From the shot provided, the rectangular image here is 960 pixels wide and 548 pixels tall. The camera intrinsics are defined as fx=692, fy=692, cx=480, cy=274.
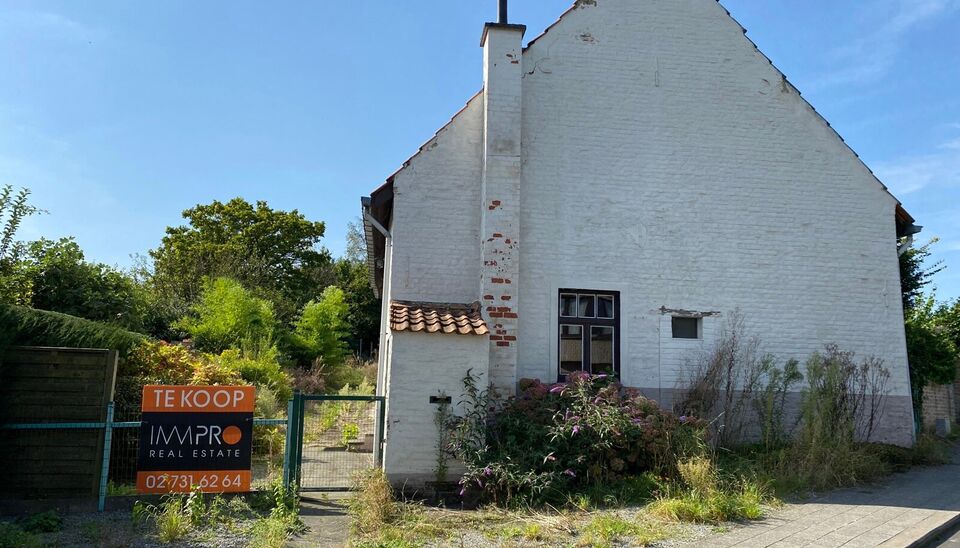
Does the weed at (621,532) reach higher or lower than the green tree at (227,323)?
lower

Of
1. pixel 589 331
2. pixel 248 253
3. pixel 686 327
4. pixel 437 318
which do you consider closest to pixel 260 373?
pixel 437 318

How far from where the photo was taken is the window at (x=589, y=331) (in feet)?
36.8

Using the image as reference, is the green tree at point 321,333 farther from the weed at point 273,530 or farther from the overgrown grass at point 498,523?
the weed at point 273,530

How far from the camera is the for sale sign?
827 cm

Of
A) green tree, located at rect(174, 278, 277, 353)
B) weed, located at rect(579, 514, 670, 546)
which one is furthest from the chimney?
green tree, located at rect(174, 278, 277, 353)

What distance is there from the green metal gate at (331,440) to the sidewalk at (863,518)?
4.76m

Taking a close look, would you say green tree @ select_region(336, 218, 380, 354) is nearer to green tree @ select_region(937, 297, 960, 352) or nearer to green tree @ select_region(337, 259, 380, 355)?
green tree @ select_region(337, 259, 380, 355)

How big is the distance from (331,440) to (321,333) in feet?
40.0

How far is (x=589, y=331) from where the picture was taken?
37.2 feet

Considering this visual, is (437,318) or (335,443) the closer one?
(437,318)

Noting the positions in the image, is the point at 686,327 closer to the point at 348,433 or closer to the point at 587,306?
the point at 587,306

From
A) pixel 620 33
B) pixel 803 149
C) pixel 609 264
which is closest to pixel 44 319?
pixel 609 264

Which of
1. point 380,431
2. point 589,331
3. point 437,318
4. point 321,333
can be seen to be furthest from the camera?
point 321,333

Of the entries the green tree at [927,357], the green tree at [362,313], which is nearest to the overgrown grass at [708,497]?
the green tree at [927,357]
